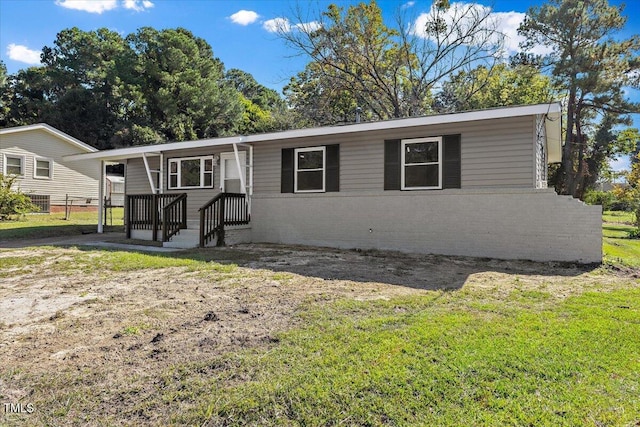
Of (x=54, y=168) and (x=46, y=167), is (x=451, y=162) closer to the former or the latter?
(x=54, y=168)

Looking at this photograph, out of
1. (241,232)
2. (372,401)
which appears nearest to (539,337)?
(372,401)

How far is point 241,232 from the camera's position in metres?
10.6

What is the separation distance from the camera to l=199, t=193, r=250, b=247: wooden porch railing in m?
9.72

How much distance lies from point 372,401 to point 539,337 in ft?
6.15

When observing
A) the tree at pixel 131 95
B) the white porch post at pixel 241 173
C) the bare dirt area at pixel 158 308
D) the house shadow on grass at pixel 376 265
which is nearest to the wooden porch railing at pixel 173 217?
the house shadow on grass at pixel 376 265

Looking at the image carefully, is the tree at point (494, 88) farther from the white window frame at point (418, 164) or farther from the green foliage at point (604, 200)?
the white window frame at point (418, 164)

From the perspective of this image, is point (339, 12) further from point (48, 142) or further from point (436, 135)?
point (48, 142)

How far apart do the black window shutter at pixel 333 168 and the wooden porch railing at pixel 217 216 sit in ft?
8.50

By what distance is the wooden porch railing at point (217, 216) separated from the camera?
9.72 metres

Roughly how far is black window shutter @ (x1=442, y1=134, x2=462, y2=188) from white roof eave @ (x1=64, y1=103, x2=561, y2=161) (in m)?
0.57

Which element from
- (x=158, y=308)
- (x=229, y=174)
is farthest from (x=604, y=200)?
(x=158, y=308)

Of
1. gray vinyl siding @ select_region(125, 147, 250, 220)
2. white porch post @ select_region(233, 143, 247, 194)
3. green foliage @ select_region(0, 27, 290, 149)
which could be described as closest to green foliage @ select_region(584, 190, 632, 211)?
green foliage @ select_region(0, 27, 290, 149)

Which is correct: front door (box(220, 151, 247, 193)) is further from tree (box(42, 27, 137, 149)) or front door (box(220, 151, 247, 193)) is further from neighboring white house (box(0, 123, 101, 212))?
tree (box(42, 27, 137, 149))

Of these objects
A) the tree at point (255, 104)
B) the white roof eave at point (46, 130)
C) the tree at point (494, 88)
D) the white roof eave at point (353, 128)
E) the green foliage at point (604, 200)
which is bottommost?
the green foliage at point (604, 200)
